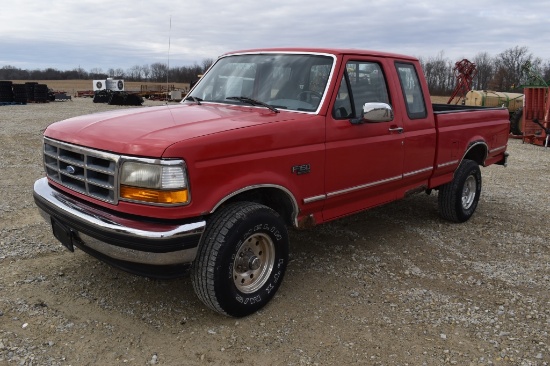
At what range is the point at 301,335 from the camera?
137 inches

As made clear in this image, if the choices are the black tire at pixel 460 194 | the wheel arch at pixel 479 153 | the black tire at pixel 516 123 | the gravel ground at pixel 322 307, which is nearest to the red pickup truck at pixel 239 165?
the gravel ground at pixel 322 307

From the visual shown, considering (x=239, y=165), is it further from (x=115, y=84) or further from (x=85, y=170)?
(x=115, y=84)

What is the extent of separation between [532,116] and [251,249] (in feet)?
49.2

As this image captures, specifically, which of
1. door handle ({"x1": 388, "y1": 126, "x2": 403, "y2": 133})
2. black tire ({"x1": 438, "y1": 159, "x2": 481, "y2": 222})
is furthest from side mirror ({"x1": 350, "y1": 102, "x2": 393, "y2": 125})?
black tire ({"x1": 438, "y1": 159, "x2": 481, "y2": 222})

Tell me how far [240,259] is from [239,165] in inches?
30.2

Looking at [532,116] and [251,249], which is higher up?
[532,116]

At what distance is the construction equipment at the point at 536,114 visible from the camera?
1498 centimetres

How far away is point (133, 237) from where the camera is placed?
308 cm

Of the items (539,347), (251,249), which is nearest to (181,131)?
(251,249)

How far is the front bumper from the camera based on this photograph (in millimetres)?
3082

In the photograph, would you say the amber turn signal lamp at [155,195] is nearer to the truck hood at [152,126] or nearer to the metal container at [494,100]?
the truck hood at [152,126]

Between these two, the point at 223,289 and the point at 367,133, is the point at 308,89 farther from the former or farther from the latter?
the point at 223,289

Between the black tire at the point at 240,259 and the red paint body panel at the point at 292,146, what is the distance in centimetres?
19

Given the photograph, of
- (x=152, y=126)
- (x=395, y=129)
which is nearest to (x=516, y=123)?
(x=395, y=129)
